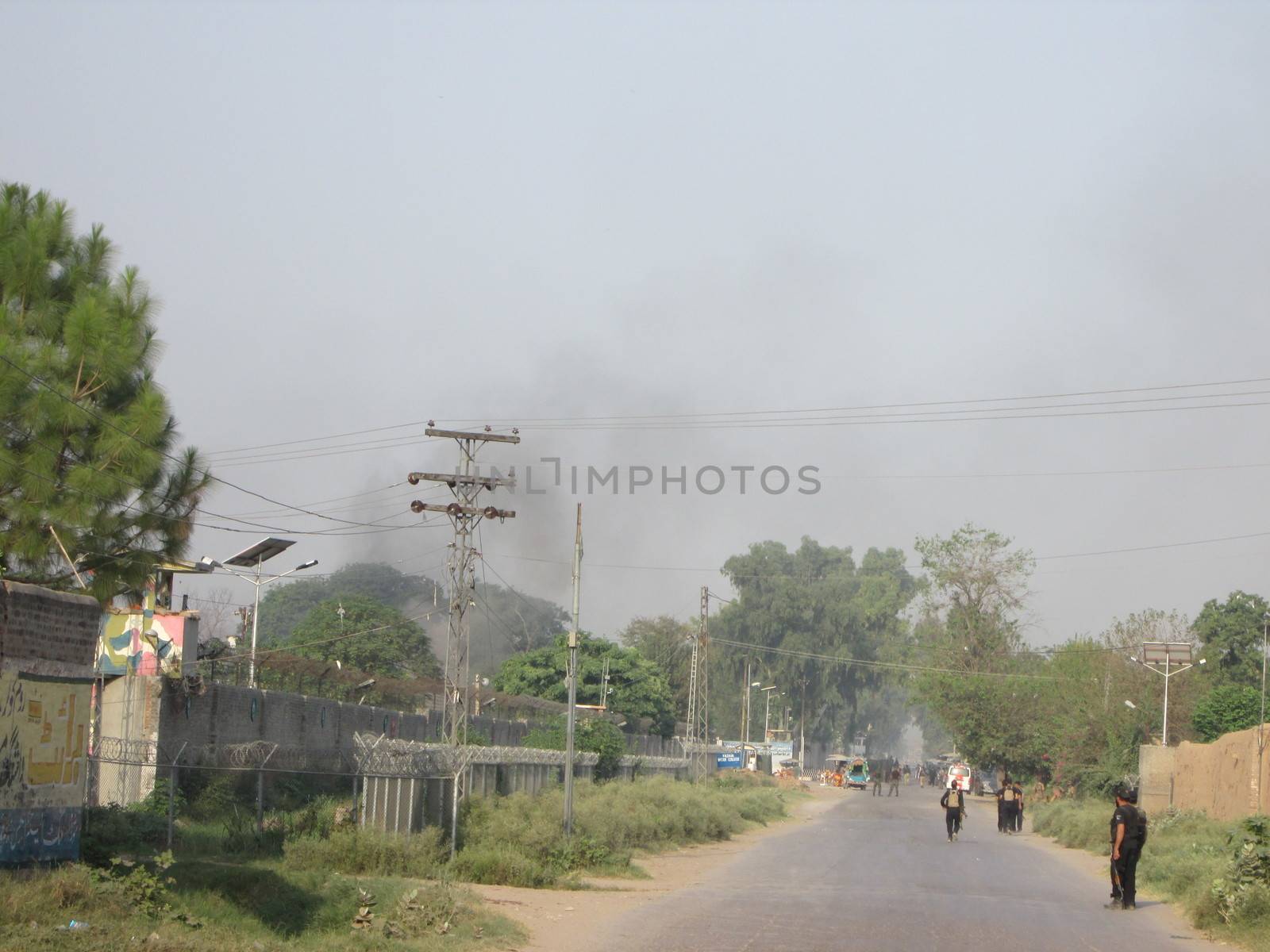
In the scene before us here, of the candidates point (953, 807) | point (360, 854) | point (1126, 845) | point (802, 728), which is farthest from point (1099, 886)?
point (802, 728)

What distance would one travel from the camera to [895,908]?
55.4 feet

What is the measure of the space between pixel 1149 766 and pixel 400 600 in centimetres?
8488

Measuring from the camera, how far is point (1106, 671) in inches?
2067

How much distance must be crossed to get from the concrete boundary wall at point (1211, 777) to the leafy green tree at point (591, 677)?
34.7 meters

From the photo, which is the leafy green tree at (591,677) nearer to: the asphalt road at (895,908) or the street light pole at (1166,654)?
the street light pole at (1166,654)

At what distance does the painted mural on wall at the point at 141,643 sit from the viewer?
24188 mm

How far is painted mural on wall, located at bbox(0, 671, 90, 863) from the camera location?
415 inches

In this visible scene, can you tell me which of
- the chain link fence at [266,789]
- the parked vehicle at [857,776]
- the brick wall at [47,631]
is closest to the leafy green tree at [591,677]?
the parked vehicle at [857,776]

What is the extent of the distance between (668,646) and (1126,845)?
82.0 m

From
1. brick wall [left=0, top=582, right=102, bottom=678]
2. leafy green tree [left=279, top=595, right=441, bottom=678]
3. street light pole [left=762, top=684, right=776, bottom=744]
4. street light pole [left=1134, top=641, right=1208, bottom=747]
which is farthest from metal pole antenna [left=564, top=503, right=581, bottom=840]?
street light pole [left=762, top=684, right=776, bottom=744]

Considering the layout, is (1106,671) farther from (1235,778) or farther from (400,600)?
(400,600)

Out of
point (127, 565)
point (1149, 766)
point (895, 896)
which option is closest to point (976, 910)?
point (895, 896)

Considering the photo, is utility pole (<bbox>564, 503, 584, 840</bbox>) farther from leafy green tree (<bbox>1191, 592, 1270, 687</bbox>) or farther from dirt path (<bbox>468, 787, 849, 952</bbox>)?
leafy green tree (<bbox>1191, 592, 1270, 687</bbox>)

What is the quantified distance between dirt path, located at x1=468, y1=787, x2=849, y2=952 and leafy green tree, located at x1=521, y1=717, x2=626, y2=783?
9.61m
